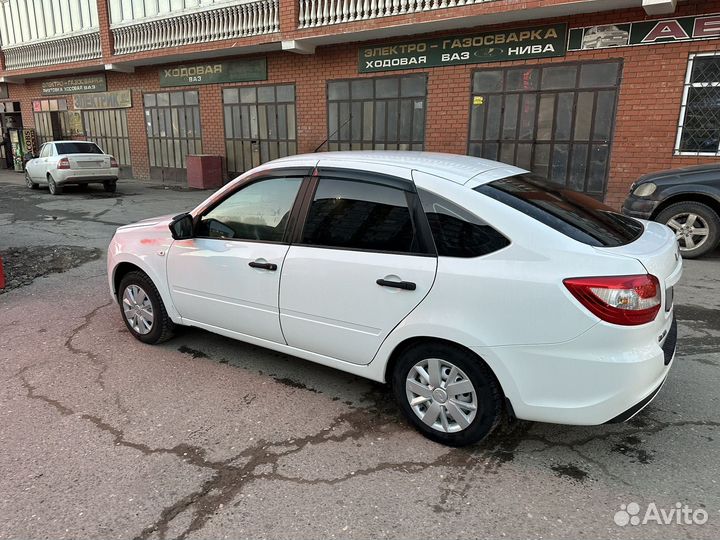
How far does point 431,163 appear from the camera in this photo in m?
3.19

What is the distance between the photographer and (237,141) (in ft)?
51.6

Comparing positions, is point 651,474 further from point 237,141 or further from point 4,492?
point 237,141

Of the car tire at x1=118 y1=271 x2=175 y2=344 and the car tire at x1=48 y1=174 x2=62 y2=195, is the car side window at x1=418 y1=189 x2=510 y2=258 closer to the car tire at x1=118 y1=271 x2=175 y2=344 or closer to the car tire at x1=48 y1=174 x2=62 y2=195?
the car tire at x1=118 y1=271 x2=175 y2=344

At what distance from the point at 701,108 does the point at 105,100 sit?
61.8 feet

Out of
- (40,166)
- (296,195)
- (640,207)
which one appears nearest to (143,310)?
Result: (296,195)

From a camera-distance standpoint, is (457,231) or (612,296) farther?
(457,231)

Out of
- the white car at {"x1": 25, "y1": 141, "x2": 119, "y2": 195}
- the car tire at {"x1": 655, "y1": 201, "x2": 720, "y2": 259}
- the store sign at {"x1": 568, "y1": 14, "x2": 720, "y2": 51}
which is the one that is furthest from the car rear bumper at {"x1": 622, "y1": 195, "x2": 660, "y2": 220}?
the white car at {"x1": 25, "y1": 141, "x2": 119, "y2": 195}

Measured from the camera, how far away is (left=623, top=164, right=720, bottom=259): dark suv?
699 centimetres

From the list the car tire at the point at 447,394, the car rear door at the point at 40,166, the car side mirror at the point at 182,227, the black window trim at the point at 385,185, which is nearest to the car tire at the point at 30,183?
the car rear door at the point at 40,166

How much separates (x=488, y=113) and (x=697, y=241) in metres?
5.42

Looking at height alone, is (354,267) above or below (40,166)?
above

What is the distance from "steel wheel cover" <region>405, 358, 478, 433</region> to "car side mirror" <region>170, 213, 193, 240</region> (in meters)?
2.01

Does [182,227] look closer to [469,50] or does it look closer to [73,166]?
[469,50]

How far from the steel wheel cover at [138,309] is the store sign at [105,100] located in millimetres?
16255
